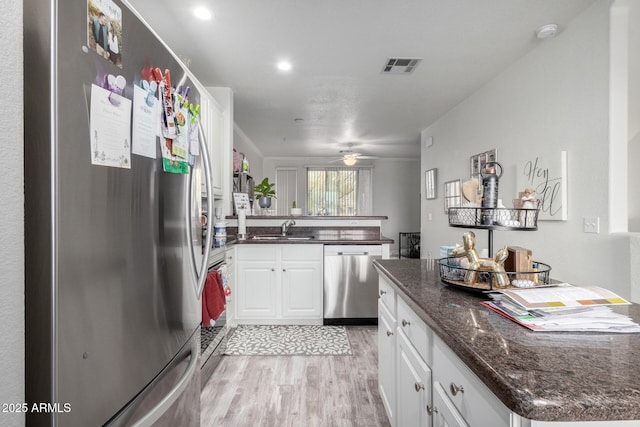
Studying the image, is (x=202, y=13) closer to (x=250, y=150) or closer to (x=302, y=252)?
(x=302, y=252)

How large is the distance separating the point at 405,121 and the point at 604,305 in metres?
4.56

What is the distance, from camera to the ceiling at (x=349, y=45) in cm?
214

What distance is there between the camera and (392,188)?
838 cm

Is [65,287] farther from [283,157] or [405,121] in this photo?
[283,157]

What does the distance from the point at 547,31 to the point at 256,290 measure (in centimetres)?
337

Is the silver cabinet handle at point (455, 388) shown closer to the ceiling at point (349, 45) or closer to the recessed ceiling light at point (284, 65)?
the ceiling at point (349, 45)

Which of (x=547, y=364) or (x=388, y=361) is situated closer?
(x=547, y=364)

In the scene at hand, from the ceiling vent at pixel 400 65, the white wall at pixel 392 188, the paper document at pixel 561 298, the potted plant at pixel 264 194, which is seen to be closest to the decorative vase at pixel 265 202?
the potted plant at pixel 264 194

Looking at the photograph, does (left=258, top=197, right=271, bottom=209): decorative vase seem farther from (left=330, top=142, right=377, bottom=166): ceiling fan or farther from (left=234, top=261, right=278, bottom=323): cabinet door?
(left=330, top=142, right=377, bottom=166): ceiling fan

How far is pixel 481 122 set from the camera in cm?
362

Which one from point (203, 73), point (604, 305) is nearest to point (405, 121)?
point (203, 73)

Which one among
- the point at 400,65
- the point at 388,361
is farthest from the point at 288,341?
the point at 400,65

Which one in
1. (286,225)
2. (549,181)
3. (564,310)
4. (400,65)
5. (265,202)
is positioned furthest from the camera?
(265,202)

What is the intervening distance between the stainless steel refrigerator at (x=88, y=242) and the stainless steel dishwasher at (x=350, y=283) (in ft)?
7.57
